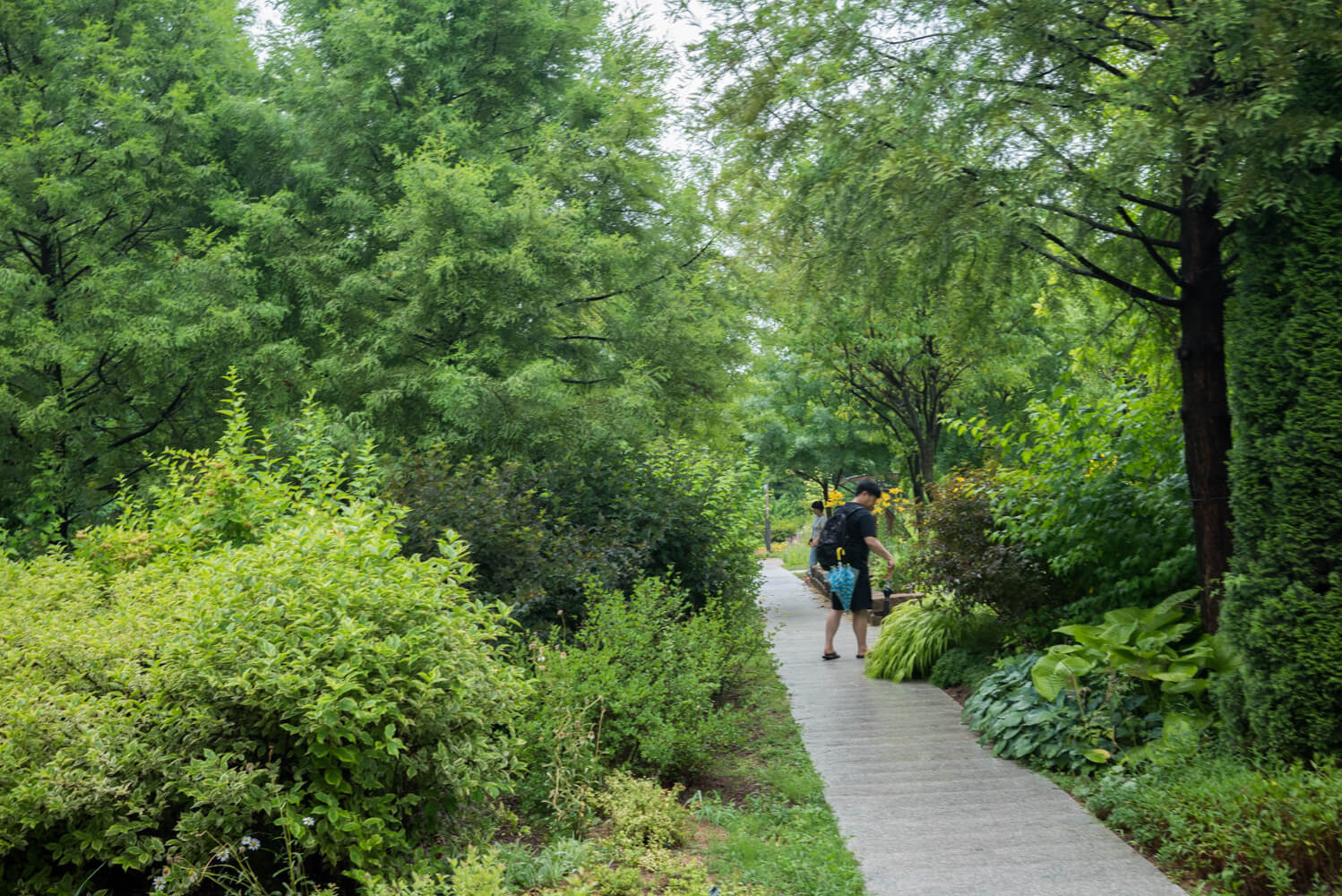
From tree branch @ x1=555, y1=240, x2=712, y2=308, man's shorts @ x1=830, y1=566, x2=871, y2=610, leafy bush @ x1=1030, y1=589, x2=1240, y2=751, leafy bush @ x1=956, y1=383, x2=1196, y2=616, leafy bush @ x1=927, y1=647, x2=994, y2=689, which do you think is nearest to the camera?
leafy bush @ x1=1030, y1=589, x2=1240, y2=751

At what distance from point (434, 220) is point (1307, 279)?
984 centimetres

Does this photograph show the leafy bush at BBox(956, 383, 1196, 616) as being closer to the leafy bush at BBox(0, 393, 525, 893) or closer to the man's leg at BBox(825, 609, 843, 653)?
the man's leg at BBox(825, 609, 843, 653)

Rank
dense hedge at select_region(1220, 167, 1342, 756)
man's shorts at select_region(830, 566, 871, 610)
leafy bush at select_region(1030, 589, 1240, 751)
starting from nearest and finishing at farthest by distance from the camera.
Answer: dense hedge at select_region(1220, 167, 1342, 756) → leafy bush at select_region(1030, 589, 1240, 751) → man's shorts at select_region(830, 566, 871, 610)

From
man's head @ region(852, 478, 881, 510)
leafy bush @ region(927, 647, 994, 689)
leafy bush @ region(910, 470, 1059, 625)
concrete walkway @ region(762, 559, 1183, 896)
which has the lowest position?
concrete walkway @ region(762, 559, 1183, 896)

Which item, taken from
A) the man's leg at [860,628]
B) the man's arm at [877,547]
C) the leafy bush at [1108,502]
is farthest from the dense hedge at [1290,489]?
the man's leg at [860,628]

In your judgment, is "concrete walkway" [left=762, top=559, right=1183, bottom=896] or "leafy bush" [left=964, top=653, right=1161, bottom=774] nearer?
"concrete walkway" [left=762, top=559, right=1183, bottom=896]

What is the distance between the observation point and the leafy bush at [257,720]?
3664 mm

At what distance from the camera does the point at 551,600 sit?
7289mm

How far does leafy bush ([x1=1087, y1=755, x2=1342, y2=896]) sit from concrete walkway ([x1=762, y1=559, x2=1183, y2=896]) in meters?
0.17

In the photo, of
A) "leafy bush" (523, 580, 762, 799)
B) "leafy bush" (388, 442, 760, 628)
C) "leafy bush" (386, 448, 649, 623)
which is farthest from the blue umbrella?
"leafy bush" (523, 580, 762, 799)

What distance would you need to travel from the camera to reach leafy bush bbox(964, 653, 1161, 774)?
5996 millimetres

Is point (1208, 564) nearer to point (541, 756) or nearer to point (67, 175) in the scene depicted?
point (541, 756)

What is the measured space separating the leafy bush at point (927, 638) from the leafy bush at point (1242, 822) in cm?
396

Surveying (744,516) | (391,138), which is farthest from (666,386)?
(391,138)
